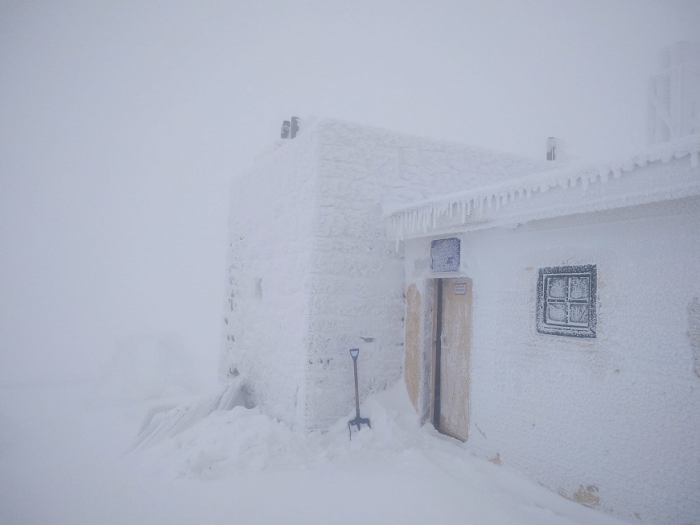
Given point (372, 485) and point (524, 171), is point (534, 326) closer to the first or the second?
point (372, 485)

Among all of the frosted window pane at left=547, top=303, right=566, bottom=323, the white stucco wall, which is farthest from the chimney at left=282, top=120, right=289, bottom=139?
the frosted window pane at left=547, top=303, right=566, bottom=323

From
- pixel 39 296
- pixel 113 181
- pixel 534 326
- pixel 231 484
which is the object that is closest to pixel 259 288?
pixel 231 484

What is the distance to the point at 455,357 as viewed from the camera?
5.15 meters

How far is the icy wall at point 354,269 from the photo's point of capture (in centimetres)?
539

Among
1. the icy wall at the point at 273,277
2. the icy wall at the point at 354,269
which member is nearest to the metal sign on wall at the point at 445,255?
the icy wall at the point at 354,269

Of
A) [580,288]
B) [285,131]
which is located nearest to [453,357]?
[580,288]

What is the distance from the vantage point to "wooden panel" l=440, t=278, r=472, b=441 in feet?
16.2

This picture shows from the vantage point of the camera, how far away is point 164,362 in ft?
36.7

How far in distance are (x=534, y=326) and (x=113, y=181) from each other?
9020 centimetres

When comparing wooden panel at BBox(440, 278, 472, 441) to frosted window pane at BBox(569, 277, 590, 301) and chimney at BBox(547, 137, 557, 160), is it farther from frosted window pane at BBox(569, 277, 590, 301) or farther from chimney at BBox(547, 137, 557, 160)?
chimney at BBox(547, 137, 557, 160)

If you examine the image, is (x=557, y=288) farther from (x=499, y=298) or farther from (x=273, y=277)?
(x=273, y=277)

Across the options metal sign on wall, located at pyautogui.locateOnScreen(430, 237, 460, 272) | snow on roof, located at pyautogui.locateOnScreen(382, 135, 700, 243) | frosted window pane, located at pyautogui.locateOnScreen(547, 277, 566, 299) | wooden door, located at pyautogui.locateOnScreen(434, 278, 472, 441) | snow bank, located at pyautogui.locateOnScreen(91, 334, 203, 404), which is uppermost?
snow on roof, located at pyautogui.locateOnScreen(382, 135, 700, 243)

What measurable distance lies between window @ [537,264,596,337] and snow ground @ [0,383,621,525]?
57.9 inches

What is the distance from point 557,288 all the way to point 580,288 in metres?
0.22
